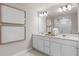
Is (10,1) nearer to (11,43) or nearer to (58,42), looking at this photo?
(11,43)

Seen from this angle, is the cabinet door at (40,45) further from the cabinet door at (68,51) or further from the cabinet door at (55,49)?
the cabinet door at (68,51)

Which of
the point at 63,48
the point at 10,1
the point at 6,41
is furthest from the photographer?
the point at 63,48

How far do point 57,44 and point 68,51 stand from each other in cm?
22

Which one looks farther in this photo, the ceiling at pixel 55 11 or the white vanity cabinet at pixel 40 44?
the white vanity cabinet at pixel 40 44

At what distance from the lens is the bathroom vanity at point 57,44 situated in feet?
4.16

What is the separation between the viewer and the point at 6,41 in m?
1.28

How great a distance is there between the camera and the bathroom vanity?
1269mm

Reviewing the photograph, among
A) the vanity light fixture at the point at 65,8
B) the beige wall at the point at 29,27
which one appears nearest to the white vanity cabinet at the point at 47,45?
the beige wall at the point at 29,27

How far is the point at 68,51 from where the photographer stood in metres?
1.32

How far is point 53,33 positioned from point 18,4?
0.74 metres

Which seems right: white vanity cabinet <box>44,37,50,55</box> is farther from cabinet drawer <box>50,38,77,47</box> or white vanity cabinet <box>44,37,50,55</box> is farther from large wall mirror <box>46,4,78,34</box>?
large wall mirror <box>46,4,78,34</box>

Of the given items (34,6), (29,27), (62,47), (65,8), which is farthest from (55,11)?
(62,47)

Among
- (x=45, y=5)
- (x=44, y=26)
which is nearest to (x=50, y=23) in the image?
(x=44, y=26)

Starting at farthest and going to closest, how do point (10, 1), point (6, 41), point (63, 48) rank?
point (63, 48) → point (6, 41) → point (10, 1)
